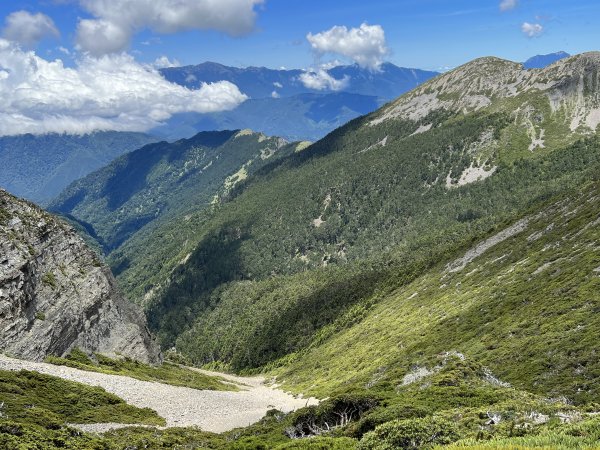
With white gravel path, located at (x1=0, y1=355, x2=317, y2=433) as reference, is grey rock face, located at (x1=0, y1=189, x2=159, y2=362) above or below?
above

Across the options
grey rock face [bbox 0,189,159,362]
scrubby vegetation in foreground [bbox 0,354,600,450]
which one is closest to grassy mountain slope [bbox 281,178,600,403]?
scrubby vegetation in foreground [bbox 0,354,600,450]

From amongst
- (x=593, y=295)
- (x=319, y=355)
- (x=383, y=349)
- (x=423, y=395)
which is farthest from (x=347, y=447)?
(x=319, y=355)

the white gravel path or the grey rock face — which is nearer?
the white gravel path

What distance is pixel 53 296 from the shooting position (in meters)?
76.1

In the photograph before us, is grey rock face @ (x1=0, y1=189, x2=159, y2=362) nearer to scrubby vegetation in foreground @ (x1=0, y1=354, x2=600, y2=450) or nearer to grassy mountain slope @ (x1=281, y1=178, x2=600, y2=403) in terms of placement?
scrubby vegetation in foreground @ (x1=0, y1=354, x2=600, y2=450)

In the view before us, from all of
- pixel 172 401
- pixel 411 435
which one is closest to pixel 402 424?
pixel 411 435

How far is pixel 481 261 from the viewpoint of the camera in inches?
3996

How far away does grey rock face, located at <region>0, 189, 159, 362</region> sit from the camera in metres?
65.9

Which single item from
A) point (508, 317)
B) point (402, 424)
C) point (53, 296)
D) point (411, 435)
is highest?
point (53, 296)

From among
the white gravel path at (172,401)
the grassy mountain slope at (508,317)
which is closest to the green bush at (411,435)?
the grassy mountain slope at (508,317)

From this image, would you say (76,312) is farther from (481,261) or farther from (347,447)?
(481,261)

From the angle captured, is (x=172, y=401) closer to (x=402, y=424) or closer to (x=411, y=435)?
(x=402, y=424)

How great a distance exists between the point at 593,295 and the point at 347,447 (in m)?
36.3

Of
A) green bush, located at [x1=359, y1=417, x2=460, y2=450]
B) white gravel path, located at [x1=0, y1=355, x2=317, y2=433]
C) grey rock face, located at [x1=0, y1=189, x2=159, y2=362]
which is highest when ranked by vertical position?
grey rock face, located at [x1=0, y1=189, x2=159, y2=362]
